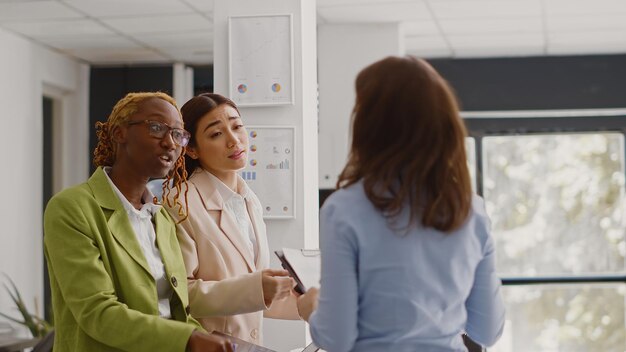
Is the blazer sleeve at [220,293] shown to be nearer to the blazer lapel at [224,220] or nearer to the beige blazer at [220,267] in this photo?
the beige blazer at [220,267]

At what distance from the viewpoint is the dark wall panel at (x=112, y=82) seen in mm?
8859

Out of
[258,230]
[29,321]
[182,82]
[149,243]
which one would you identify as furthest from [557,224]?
[149,243]

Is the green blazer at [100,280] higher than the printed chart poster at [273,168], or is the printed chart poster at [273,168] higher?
the printed chart poster at [273,168]

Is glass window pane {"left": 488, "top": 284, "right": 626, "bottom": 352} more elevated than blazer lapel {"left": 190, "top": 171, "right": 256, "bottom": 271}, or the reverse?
blazer lapel {"left": 190, "top": 171, "right": 256, "bottom": 271}

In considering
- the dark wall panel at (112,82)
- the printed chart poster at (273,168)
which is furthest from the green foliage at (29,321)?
the printed chart poster at (273,168)

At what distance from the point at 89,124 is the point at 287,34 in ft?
15.0

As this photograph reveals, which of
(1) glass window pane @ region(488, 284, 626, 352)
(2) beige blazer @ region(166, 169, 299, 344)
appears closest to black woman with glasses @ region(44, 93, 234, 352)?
(2) beige blazer @ region(166, 169, 299, 344)

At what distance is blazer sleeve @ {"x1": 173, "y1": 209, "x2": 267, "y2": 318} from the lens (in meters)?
2.43

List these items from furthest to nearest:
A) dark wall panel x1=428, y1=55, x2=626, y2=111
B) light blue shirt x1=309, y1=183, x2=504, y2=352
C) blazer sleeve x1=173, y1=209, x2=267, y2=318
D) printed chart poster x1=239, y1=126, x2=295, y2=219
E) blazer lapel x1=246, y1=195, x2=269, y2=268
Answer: dark wall panel x1=428, y1=55, x2=626, y2=111, printed chart poster x1=239, y1=126, x2=295, y2=219, blazer lapel x1=246, y1=195, x2=269, y2=268, blazer sleeve x1=173, y1=209, x2=267, y2=318, light blue shirt x1=309, y1=183, x2=504, y2=352

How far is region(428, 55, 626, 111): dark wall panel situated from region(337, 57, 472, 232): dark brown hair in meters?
6.60

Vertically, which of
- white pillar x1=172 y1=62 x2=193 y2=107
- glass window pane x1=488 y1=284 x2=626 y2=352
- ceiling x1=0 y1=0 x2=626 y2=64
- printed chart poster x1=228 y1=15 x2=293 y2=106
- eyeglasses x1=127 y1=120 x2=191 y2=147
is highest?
ceiling x1=0 y1=0 x2=626 y2=64

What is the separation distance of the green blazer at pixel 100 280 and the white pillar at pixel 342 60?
493 centimetres

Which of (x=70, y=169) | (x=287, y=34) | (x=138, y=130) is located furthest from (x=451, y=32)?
(x=138, y=130)

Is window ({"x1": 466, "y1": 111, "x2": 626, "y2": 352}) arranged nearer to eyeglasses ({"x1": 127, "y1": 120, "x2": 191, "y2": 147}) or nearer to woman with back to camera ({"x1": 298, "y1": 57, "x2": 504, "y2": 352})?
eyeglasses ({"x1": 127, "y1": 120, "x2": 191, "y2": 147})
